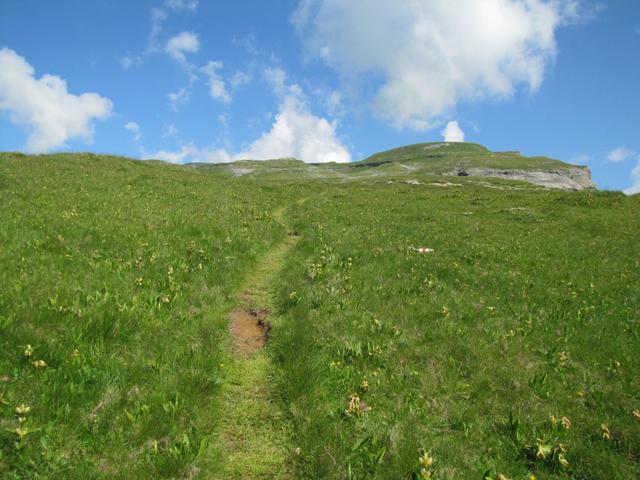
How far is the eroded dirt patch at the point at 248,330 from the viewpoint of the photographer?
8.79 m

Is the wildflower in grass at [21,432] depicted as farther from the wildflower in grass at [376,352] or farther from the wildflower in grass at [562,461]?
the wildflower in grass at [562,461]

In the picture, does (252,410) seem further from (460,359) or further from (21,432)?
(460,359)

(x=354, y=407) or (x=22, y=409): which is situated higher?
(x=22, y=409)

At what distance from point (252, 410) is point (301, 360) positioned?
140 cm

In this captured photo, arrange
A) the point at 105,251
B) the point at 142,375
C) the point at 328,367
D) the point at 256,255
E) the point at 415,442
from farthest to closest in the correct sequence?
1. the point at 256,255
2. the point at 105,251
3. the point at 328,367
4. the point at 142,375
5. the point at 415,442

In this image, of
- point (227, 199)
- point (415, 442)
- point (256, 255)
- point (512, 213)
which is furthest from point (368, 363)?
point (512, 213)

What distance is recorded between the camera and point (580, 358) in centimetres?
903

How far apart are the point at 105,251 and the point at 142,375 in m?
6.71

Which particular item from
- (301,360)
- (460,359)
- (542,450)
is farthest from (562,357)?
(301,360)

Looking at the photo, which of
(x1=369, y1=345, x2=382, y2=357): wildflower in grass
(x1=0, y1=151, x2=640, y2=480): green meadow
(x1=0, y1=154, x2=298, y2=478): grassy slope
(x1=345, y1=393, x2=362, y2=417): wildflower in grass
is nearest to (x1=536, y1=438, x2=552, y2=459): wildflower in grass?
(x1=0, y1=151, x2=640, y2=480): green meadow

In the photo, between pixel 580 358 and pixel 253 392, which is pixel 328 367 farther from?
pixel 580 358

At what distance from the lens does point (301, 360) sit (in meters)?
7.79

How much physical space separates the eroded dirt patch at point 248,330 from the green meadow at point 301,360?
0.83 ft

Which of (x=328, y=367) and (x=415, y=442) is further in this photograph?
(x=328, y=367)
